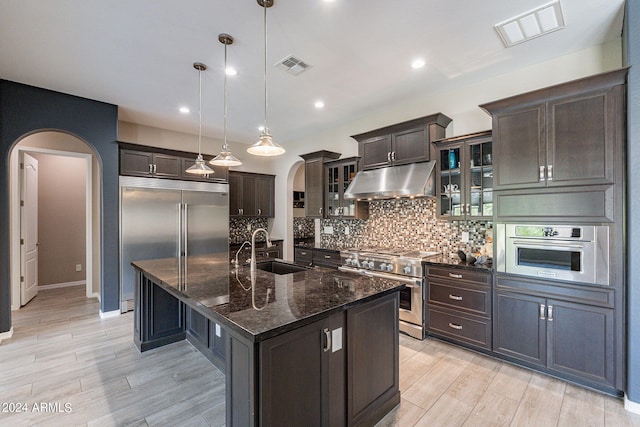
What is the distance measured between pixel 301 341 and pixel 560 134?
274 cm

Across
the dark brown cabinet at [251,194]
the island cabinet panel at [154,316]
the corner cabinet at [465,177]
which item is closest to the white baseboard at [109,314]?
the island cabinet panel at [154,316]

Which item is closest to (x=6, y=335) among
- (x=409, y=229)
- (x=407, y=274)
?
(x=407, y=274)

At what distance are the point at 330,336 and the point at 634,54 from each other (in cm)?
295

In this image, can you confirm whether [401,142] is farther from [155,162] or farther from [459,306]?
[155,162]

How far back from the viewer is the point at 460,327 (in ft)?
10.1

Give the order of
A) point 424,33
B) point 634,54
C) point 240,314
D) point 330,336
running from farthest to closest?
point 424,33 < point 634,54 < point 330,336 < point 240,314

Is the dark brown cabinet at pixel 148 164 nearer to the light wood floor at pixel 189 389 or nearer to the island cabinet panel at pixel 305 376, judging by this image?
the light wood floor at pixel 189 389

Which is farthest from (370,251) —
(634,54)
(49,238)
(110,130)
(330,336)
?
(49,238)

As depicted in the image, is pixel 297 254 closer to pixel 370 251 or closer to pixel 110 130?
pixel 370 251

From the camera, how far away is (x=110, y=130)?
412cm

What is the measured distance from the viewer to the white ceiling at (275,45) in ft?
7.28

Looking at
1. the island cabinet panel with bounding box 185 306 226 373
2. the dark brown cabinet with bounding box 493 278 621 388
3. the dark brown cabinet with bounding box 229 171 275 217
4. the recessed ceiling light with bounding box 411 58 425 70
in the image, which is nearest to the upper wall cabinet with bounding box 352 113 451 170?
the recessed ceiling light with bounding box 411 58 425 70

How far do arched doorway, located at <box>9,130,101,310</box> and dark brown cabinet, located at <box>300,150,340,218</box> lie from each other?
11.0 feet

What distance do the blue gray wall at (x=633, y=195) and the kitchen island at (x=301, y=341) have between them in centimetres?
173
